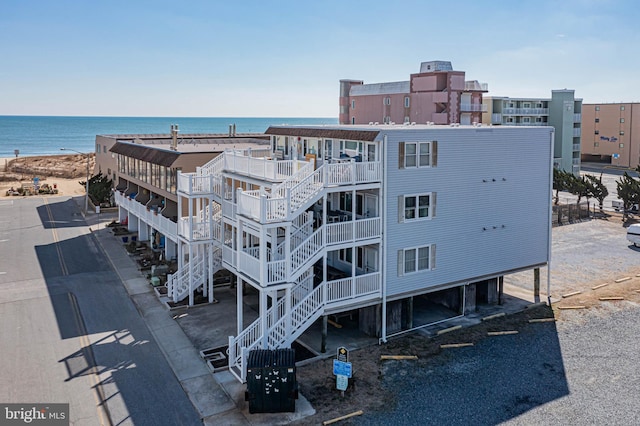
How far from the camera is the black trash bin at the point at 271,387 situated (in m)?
16.4

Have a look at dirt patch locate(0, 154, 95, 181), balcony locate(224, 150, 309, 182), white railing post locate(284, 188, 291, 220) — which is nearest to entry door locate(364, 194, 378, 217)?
balcony locate(224, 150, 309, 182)

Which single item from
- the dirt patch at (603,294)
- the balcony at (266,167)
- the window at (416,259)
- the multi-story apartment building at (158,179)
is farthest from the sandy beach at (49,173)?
the dirt patch at (603,294)

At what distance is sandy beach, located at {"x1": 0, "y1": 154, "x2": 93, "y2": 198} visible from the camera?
69375mm

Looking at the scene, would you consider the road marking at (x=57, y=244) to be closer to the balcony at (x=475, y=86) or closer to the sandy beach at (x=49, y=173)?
the sandy beach at (x=49, y=173)

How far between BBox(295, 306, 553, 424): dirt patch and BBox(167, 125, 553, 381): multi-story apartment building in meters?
1.32

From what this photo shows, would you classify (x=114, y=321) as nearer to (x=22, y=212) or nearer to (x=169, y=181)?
(x=169, y=181)

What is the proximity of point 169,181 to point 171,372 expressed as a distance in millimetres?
16880

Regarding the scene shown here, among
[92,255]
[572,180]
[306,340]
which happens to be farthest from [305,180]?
[572,180]

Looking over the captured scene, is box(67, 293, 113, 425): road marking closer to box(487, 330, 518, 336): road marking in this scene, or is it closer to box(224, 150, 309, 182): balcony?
box(224, 150, 309, 182): balcony

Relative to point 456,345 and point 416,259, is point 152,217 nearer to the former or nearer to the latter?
point 416,259

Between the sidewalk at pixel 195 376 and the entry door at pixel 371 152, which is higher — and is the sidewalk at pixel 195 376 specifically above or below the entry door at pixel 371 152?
below

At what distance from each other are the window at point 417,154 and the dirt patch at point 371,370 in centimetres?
701

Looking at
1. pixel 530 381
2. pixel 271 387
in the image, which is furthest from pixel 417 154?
pixel 271 387

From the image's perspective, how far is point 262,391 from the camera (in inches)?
646
